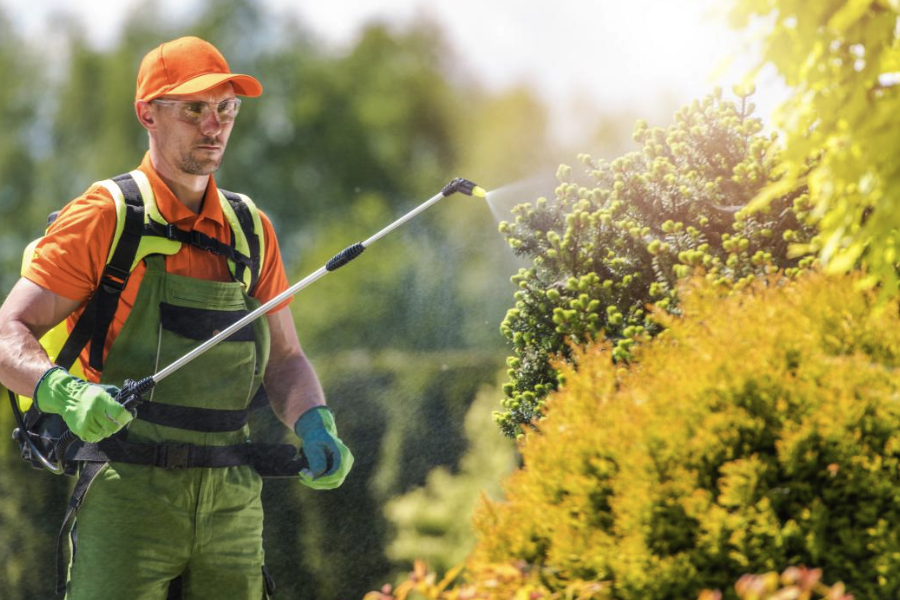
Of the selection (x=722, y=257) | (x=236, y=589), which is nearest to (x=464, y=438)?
(x=722, y=257)

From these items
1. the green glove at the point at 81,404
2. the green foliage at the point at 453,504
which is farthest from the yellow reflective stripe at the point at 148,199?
the green foliage at the point at 453,504

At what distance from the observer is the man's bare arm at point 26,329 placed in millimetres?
3162

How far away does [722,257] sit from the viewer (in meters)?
4.05

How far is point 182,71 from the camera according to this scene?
3.46m

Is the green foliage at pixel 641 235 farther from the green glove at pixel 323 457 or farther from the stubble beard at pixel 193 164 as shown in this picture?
the stubble beard at pixel 193 164

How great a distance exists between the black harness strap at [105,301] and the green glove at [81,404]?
14 cm

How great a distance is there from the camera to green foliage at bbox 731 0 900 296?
2531mm

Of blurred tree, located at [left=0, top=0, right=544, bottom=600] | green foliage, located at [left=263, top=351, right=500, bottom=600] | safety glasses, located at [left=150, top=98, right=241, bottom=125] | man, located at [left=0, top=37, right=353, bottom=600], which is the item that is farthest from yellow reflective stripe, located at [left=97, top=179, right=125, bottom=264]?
blurred tree, located at [left=0, top=0, right=544, bottom=600]

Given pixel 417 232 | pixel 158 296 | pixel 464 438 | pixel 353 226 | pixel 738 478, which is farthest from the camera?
pixel 353 226

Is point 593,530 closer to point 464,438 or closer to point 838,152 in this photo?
point 838,152

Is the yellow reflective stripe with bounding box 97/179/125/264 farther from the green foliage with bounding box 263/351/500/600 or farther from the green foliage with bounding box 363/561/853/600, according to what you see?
the green foliage with bounding box 263/351/500/600

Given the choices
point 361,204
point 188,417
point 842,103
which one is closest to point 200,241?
point 188,417

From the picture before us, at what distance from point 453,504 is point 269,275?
3421mm

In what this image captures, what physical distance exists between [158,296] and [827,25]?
6.11 feet
